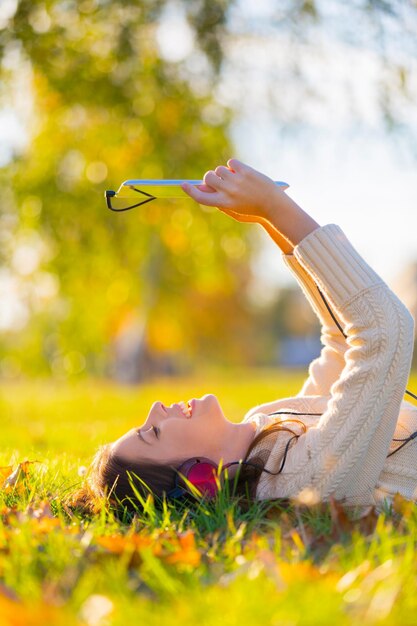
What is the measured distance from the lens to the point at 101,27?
6707mm

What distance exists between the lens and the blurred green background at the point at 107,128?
20.4ft

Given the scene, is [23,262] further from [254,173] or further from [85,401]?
[254,173]

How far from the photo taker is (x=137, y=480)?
2895 mm

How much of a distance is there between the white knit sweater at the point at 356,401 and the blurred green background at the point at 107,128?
301 cm

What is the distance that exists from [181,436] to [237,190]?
904 mm

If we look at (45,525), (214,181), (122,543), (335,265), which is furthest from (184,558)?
(214,181)

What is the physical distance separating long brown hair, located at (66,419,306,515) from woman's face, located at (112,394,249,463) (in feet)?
0.11

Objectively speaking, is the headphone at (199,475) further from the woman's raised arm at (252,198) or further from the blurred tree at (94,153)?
the blurred tree at (94,153)

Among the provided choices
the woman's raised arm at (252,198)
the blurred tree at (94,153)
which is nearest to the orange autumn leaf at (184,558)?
the woman's raised arm at (252,198)

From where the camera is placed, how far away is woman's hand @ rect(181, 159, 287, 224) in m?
2.83

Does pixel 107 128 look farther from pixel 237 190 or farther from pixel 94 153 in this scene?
pixel 237 190

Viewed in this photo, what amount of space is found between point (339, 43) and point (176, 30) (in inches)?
54.9

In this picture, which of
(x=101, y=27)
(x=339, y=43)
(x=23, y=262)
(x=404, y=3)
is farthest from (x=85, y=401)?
(x=404, y=3)

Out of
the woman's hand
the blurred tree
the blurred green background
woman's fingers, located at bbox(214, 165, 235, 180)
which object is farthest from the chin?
the blurred tree
